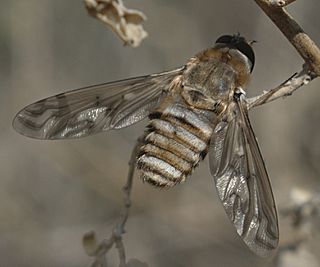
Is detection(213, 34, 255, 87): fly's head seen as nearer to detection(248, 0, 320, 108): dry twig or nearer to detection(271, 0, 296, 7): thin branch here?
detection(248, 0, 320, 108): dry twig

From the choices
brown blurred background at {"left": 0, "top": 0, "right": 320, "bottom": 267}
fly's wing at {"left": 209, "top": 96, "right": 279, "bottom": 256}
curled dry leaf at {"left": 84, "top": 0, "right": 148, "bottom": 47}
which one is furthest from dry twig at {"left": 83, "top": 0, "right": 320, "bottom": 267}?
brown blurred background at {"left": 0, "top": 0, "right": 320, "bottom": 267}

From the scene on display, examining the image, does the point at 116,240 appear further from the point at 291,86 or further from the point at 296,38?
the point at 296,38

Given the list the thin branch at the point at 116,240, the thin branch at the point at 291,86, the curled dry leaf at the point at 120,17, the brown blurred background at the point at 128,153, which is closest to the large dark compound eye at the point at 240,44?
the thin branch at the point at 291,86

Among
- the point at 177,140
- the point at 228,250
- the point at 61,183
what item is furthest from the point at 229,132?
the point at 61,183

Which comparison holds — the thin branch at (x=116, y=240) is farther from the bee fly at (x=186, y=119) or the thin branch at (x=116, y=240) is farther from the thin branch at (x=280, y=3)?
the thin branch at (x=280, y=3)

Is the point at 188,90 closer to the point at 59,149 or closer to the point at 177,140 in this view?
the point at 177,140

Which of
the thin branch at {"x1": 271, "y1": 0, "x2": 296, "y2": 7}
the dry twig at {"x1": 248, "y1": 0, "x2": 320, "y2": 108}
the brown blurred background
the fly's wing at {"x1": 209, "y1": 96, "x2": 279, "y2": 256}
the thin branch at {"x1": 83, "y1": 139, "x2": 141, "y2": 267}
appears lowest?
the brown blurred background
